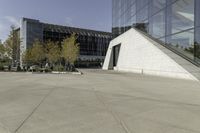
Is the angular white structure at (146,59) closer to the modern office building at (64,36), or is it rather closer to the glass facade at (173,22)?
the glass facade at (173,22)

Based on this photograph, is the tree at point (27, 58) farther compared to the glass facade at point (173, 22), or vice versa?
the tree at point (27, 58)

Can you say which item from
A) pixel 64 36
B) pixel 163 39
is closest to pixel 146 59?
pixel 163 39

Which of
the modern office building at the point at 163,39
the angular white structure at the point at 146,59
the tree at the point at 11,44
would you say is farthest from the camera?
the tree at the point at 11,44

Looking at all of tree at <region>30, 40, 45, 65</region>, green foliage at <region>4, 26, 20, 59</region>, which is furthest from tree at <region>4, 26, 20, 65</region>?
tree at <region>30, 40, 45, 65</region>

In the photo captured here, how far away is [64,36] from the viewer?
82.7 metres

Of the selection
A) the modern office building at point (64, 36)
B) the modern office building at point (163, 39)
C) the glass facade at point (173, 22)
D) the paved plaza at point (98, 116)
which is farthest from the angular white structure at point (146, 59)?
the modern office building at point (64, 36)

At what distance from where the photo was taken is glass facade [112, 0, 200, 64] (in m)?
20.0

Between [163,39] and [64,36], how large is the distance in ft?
199

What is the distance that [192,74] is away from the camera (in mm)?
17578

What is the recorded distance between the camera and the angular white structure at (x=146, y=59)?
2016cm

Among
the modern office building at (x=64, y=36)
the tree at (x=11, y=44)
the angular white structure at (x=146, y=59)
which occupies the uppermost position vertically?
the modern office building at (x=64, y=36)

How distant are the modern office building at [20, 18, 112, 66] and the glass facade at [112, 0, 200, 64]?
1659 inches

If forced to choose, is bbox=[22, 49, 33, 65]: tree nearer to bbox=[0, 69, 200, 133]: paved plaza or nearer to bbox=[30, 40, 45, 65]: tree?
bbox=[30, 40, 45, 65]: tree

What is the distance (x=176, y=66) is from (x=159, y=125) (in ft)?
49.3
